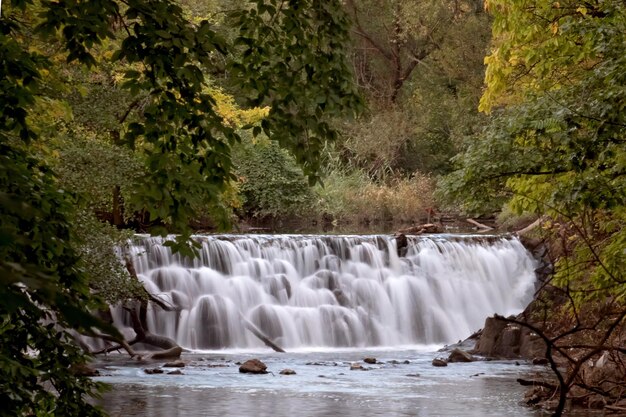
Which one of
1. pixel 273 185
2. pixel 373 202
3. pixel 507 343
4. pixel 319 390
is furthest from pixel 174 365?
pixel 373 202

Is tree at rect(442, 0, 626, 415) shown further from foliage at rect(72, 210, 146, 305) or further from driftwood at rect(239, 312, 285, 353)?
driftwood at rect(239, 312, 285, 353)

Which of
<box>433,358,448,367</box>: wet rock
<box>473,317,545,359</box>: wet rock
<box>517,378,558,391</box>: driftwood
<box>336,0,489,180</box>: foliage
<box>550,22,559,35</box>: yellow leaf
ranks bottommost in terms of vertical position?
<box>517,378,558,391</box>: driftwood

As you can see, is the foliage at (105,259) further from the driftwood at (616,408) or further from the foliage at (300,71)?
the foliage at (300,71)

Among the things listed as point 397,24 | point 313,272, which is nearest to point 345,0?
point 397,24

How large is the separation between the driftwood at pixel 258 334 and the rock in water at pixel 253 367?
3.49m

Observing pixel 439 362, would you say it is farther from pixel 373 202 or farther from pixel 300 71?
pixel 373 202

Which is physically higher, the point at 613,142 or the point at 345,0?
the point at 345,0

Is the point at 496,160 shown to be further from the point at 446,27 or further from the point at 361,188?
the point at 446,27

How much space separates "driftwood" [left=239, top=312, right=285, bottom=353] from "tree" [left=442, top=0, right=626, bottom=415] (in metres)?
8.07

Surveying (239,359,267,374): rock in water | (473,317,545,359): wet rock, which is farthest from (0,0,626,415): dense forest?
(239,359,267,374): rock in water

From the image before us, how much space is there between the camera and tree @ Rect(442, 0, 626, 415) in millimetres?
8875

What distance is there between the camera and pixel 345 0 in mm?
45281

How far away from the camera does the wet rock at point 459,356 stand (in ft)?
63.5

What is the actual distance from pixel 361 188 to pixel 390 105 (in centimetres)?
867
